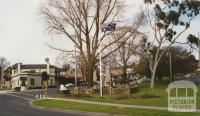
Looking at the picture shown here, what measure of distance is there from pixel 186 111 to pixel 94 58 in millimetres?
36410

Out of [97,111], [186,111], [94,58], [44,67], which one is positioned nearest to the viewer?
[186,111]

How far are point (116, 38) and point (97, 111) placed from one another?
33.2m

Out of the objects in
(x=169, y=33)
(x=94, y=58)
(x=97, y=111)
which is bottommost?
(x=97, y=111)

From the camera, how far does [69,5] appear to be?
6128 centimetres

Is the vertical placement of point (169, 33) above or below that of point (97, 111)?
above

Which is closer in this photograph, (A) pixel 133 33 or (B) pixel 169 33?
(A) pixel 133 33

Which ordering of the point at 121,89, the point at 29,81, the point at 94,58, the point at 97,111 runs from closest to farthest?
the point at 97,111 < the point at 121,89 < the point at 94,58 < the point at 29,81

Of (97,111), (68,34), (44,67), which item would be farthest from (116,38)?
(44,67)

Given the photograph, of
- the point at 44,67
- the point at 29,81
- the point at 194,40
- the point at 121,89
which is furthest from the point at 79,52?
the point at 44,67

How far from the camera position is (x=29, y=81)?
124m

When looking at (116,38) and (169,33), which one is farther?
(169,33)

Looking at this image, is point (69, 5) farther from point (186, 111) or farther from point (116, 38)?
point (186, 111)

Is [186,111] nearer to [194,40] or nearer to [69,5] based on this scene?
[69,5]

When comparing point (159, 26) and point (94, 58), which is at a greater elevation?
point (159, 26)
